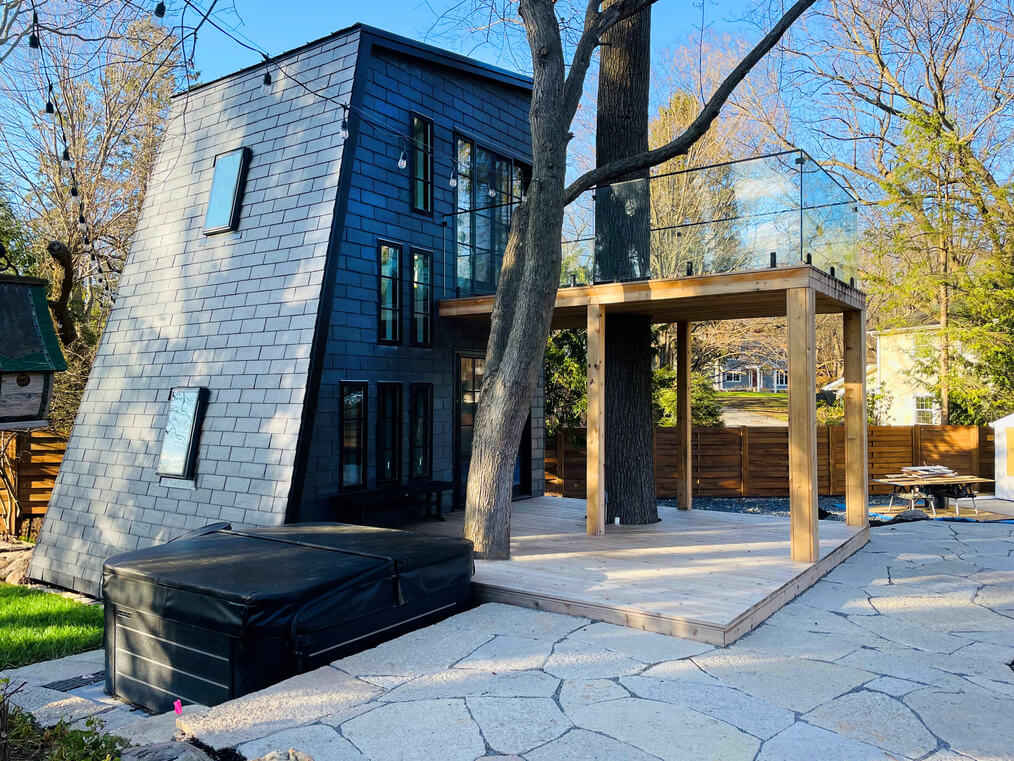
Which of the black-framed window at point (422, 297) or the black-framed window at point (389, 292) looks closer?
the black-framed window at point (389, 292)

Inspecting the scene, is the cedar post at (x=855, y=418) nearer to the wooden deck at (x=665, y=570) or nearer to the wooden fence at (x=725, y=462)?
the wooden deck at (x=665, y=570)

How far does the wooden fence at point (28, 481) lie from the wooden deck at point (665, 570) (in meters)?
6.98

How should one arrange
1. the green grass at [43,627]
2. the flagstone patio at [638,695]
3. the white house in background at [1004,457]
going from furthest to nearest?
the white house in background at [1004,457] → the green grass at [43,627] → the flagstone patio at [638,695]

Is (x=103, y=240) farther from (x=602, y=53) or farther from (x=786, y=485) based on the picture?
(x=786, y=485)

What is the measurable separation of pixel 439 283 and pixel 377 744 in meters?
6.50

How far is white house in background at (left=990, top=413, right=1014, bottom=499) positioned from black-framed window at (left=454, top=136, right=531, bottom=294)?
33.2 ft

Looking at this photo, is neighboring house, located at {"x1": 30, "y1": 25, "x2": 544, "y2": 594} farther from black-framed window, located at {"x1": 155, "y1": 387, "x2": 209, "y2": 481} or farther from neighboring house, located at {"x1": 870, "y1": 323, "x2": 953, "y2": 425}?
neighboring house, located at {"x1": 870, "y1": 323, "x2": 953, "y2": 425}

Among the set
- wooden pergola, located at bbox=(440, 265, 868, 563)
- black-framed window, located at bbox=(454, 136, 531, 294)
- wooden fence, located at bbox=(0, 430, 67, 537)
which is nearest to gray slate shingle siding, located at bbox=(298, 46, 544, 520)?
black-framed window, located at bbox=(454, 136, 531, 294)

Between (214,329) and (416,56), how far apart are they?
405 cm

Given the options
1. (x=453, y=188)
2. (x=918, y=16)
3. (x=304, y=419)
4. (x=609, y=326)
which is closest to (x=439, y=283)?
(x=453, y=188)

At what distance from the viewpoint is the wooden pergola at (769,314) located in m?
6.21

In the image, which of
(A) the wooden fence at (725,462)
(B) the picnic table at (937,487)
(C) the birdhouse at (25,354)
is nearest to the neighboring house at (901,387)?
(A) the wooden fence at (725,462)

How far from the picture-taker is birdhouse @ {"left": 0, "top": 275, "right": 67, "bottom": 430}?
2.34 m

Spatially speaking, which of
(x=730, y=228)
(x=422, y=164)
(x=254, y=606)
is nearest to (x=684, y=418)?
(x=730, y=228)
